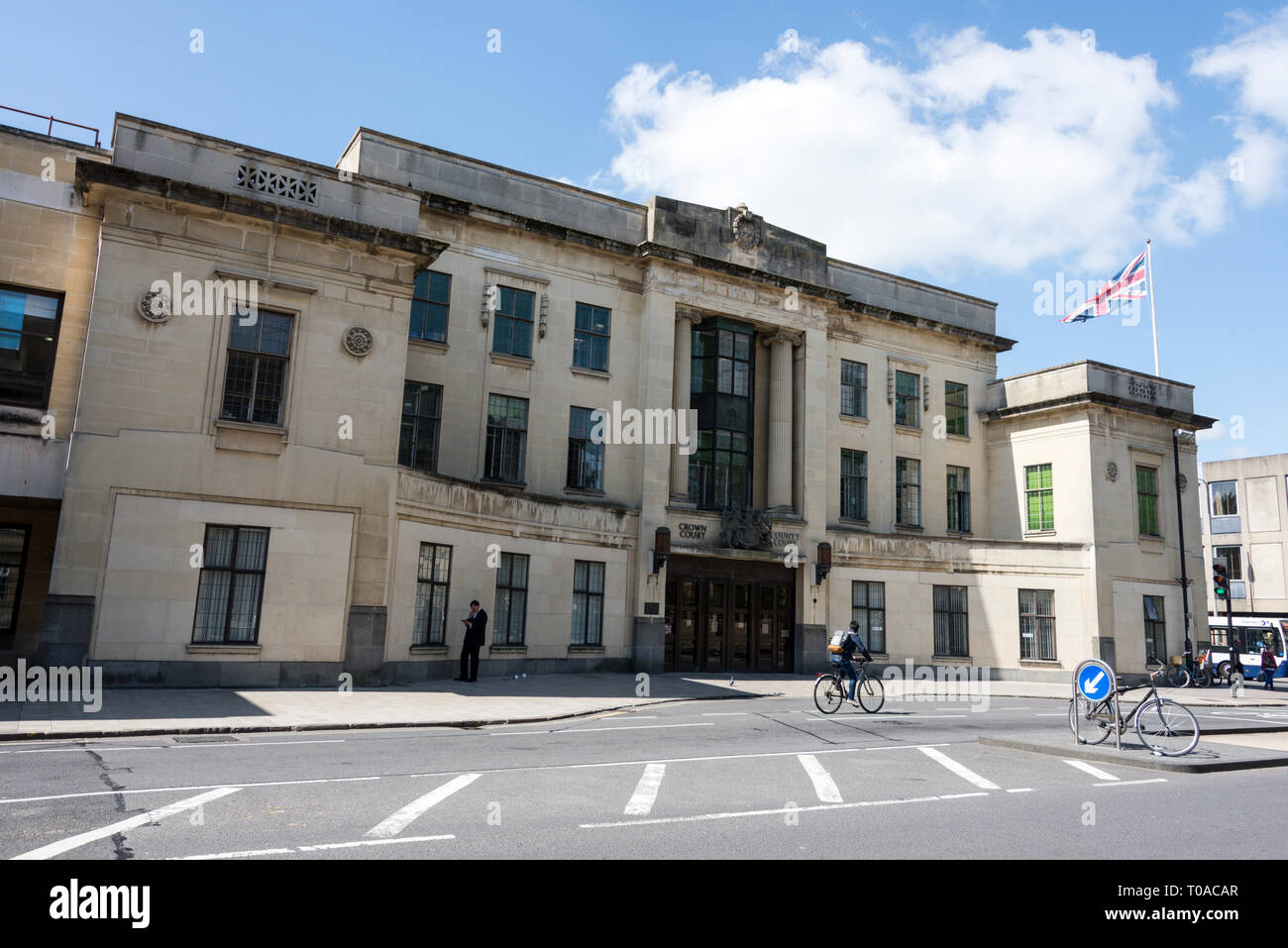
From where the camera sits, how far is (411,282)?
21078 millimetres

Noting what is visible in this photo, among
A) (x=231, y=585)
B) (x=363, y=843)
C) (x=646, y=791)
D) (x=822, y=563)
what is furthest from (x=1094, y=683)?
(x=231, y=585)

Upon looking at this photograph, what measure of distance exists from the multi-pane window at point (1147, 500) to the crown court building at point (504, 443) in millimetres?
111

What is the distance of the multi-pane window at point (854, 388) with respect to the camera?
1299 inches

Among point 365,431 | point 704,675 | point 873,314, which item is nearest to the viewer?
point 365,431

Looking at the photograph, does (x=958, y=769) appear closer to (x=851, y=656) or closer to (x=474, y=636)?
(x=851, y=656)

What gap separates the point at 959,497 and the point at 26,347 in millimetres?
31537

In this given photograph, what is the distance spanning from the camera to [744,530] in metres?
28.4

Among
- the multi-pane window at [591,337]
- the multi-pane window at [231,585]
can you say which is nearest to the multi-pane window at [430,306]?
the multi-pane window at [591,337]

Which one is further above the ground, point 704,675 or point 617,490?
point 617,490

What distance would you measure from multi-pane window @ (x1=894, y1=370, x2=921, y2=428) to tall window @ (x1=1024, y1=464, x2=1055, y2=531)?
486cm

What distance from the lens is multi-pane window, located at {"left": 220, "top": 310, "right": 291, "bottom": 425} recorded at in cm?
1911

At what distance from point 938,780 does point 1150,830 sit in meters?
2.84

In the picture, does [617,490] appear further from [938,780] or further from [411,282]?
[938,780]

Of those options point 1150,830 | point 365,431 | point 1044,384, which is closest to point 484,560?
point 365,431
